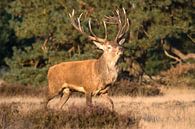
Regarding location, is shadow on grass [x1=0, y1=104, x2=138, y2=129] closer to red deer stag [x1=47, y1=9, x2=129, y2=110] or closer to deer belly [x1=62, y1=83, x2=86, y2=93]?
red deer stag [x1=47, y1=9, x2=129, y2=110]

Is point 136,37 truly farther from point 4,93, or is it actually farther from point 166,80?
point 4,93

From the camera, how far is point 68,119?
1102 cm

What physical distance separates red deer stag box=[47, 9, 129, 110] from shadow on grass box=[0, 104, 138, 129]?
855mm

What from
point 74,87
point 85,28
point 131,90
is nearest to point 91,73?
point 74,87

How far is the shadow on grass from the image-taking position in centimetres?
1075

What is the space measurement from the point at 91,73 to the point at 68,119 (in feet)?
7.38

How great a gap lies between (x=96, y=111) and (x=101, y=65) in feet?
5.96

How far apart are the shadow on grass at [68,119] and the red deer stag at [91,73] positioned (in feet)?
2.81

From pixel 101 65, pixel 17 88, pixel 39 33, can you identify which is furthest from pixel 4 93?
pixel 101 65

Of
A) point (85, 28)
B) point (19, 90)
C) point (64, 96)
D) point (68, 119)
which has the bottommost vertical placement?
point (19, 90)

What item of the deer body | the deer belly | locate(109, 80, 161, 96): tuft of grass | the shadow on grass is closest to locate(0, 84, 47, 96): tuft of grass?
locate(109, 80, 161, 96): tuft of grass

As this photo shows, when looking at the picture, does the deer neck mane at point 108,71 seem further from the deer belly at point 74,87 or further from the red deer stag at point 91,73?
the deer belly at point 74,87

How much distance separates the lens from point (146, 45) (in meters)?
22.3

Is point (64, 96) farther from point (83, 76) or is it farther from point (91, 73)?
point (91, 73)
